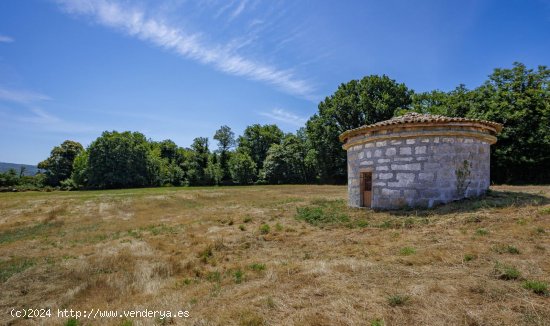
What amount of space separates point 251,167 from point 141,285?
1877 inches

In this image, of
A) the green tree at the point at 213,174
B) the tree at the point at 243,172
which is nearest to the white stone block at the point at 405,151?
the tree at the point at 243,172

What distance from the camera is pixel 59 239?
11734mm

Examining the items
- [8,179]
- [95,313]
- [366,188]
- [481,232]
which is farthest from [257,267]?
[8,179]

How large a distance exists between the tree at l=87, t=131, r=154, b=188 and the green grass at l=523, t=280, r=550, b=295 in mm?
53147

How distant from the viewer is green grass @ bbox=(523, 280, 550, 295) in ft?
14.2

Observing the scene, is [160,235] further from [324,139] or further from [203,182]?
[203,182]

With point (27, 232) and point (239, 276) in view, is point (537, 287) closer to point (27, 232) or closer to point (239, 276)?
point (239, 276)

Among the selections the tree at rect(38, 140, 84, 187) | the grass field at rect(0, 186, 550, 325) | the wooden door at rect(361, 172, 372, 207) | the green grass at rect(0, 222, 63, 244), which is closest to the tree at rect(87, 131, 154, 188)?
the tree at rect(38, 140, 84, 187)

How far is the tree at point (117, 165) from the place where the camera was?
160 ft

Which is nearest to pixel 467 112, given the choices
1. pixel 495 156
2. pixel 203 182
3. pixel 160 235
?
pixel 495 156

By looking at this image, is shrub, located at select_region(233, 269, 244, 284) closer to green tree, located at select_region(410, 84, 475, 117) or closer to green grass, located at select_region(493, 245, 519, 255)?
green grass, located at select_region(493, 245, 519, 255)

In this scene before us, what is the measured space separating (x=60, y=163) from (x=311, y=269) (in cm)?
7169

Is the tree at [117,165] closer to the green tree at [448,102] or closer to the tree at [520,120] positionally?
the green tree at [448,102]

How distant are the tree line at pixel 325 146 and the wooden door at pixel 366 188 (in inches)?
771
